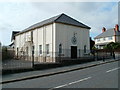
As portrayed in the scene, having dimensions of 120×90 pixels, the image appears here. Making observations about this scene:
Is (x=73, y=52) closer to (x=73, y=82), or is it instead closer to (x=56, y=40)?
(x=56, y=40)

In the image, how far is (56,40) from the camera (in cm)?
2214

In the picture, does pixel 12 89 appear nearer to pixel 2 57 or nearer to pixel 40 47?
pixel 2 57

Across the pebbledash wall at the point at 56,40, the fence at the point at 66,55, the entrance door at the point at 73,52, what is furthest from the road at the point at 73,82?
the entrance door at the point at 73,52

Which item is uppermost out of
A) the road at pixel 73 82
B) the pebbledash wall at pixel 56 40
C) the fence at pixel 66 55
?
Answer: the pebbledash wall at pixel 56 40

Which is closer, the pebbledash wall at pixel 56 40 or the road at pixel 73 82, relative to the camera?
the road at pixel 73 82

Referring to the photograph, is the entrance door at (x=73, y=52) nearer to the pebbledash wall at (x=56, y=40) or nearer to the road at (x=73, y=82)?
the pebbledash wall at (x=56, y=40)

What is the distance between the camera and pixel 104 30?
7138 cm

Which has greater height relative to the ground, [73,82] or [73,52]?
[73,52]

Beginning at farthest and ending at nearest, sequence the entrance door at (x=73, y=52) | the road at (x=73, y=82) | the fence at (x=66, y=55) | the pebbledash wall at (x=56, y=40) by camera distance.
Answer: the entrance door at (x=73, y=52) → the pebbledash wall at (x=56, y=40) → the fence at (x=66, y=55) → the road at (x=73, y=82)

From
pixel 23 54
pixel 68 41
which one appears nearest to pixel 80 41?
pixel 68 41

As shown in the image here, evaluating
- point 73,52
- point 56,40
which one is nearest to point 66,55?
point 73,52

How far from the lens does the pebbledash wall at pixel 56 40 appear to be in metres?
→ 22.3

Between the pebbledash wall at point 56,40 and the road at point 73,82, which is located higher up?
the pebbledash wall at point 56,40

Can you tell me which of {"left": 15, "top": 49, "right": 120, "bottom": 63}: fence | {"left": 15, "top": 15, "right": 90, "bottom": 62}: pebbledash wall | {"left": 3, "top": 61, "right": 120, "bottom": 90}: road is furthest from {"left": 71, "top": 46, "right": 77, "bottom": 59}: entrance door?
{"left": 3, "top": 61, "right": 120, "bottom": 90}: road
